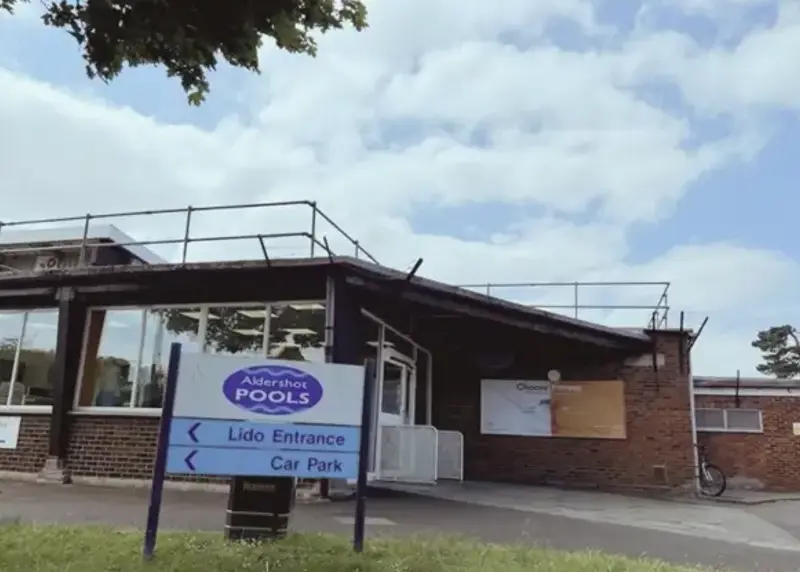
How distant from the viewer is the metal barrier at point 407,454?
1159 cm

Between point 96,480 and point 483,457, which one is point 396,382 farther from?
point 96,480

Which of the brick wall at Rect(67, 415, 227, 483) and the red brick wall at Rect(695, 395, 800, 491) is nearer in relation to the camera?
the brick wall at Rect(67, 415, 227, 483)

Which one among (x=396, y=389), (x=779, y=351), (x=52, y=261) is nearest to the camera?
(x=396, y=389)

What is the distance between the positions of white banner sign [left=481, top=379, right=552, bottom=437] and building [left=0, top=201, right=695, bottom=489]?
0.02 m

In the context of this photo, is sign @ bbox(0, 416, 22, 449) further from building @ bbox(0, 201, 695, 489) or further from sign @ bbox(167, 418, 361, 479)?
sign @ bbox(167, 418, 361, 479)

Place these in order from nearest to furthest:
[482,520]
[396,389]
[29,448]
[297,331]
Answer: [482,520]
[297,331]
[29,448]
[396,389]

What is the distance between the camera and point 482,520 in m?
7.95

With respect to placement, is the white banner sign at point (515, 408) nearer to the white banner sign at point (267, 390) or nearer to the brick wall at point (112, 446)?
the brick wall at point (112, 446)

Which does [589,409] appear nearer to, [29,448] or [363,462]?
[363,462]

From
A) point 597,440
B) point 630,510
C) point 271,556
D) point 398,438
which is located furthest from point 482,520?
point 597,440

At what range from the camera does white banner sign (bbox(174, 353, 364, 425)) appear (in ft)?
17.1

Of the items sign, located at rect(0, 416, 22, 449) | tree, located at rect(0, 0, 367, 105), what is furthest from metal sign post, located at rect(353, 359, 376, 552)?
sign, located at rect(0, 416, 22, 449)

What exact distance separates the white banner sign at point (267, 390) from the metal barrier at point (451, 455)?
28.7ft

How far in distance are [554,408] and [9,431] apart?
973cm
